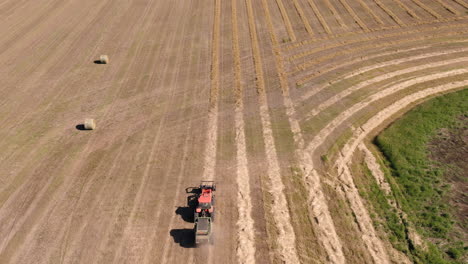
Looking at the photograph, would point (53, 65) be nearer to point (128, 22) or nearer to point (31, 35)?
point (31, 35)

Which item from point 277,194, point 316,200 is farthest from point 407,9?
point 277,194

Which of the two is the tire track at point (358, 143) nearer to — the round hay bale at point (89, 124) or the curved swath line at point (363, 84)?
the curved swath line at point (363, 84)

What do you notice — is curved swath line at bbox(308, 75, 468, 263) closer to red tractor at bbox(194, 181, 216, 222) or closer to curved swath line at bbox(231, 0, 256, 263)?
curved swath line at bbox(231, 0, 256, 263)

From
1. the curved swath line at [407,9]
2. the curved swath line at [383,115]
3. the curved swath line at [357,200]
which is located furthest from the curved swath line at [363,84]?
the curved swath line at [407,9]

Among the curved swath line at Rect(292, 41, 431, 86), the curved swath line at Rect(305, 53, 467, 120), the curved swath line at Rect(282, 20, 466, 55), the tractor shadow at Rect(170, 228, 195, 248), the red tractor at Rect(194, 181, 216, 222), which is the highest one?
the curved swath line at Rect(282, 20, 466, 55)

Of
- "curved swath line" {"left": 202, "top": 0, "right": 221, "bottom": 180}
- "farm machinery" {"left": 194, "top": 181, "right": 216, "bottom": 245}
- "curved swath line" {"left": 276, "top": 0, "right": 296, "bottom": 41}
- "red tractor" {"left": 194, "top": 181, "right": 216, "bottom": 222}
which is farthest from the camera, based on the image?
"curved swath line" {"left": 276, "top": 0, "right": 296, "bottom": 41}

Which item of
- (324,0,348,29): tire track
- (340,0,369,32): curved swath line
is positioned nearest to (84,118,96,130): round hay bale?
(324,0,348,29): tire track
